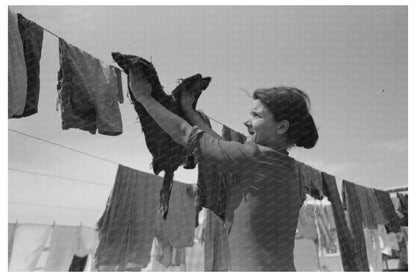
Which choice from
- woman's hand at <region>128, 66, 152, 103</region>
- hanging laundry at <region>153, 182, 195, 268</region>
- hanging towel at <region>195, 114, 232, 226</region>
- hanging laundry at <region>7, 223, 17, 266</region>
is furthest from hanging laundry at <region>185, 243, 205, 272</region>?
woman's hand at <region>128, 66, 152, 103</region>

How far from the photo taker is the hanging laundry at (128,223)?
9.55ft

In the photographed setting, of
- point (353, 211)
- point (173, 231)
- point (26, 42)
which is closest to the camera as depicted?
point (26, 42)

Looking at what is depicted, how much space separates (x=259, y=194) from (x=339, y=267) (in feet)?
23.7

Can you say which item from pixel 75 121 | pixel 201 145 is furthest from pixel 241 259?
pixel 75 121

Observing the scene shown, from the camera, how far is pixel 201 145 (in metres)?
0.72

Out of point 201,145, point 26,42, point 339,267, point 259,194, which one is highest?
point 26,42

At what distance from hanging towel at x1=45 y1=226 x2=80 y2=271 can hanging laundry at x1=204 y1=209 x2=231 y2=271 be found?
1863 mm

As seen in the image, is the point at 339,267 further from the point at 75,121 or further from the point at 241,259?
the point at 241,259

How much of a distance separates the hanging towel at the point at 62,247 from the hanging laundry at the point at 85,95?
2923 mm

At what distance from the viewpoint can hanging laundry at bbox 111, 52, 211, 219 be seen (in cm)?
105

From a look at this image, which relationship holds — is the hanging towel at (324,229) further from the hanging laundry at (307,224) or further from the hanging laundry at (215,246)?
the hanging laundry at (215,246)

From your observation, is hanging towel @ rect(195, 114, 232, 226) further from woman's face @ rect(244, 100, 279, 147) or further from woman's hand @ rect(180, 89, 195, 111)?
woman's face @ rect(244, 100, 279, 147)

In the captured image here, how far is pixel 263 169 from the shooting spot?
0.74 metres

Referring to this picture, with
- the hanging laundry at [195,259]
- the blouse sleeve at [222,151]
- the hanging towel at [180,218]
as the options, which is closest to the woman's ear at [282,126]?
the blouse sleeve at [222,151]
